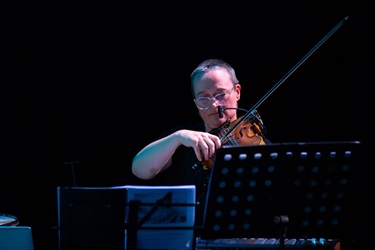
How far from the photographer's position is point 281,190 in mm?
1911

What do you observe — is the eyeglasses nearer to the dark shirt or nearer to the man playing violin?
the man playing violin

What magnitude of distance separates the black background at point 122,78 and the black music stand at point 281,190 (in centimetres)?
139

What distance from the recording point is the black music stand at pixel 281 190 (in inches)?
72.8

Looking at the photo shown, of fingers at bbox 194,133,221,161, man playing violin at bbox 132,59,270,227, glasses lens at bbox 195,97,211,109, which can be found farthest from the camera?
glasses lens at bbox 195,97,211,109

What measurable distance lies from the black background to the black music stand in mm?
1389

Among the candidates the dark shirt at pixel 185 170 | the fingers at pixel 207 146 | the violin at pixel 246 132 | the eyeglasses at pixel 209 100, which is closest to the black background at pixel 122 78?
the dark shirt at pixel 185 170

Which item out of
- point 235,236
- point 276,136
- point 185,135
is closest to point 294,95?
point 276,136

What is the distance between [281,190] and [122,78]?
5.83 ft

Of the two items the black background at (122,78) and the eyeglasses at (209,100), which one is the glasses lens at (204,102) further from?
the black background at (122,78)

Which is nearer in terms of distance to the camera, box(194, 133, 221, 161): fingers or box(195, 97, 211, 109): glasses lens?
box(194, 133, 221, 161): fingers

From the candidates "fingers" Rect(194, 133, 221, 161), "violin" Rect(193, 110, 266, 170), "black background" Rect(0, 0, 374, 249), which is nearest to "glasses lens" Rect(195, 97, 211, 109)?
"violin" Rect(193, 110, 266, 170)

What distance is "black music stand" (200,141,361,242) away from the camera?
1849 mm

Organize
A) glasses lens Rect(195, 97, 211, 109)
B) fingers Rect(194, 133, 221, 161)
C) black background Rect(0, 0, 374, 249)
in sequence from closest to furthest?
fingers Rect(194, 133, 221, 161), glasses lens Rect(195, 97, 211, 109), black background Rect(0, 0, 374, 249)

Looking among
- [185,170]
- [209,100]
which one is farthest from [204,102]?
[185,170]
